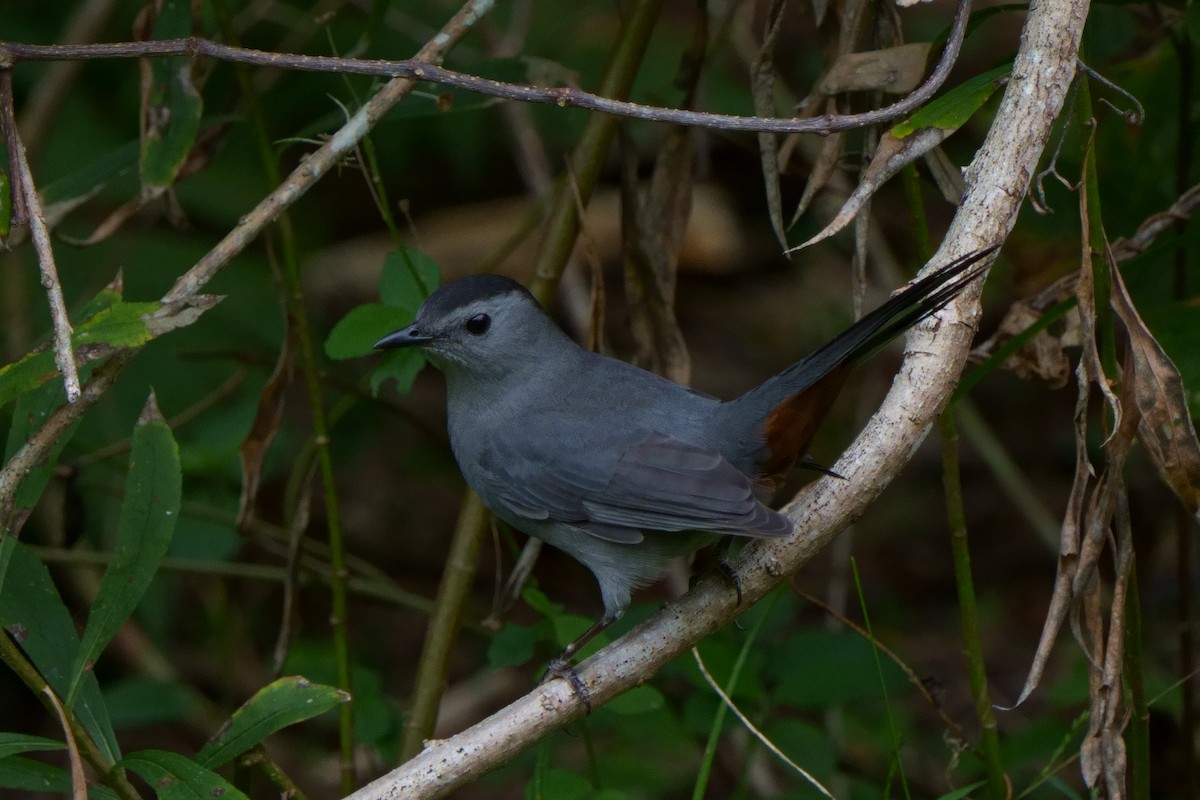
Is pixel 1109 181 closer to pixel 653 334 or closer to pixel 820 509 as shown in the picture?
pixel 653 334

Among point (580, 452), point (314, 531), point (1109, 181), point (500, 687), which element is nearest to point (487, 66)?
point (580, 452)

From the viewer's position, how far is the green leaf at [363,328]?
9.45 ft

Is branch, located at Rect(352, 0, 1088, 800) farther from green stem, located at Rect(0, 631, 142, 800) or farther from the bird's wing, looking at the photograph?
green stem, located at Rect(0, 631, 142, 800)

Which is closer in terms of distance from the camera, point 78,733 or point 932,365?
point 78,733

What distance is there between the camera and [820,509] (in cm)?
235

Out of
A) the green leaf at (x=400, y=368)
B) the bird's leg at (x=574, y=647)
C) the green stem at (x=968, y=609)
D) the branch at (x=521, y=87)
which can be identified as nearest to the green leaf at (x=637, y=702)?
the bird's leg at (x=574, y=647)

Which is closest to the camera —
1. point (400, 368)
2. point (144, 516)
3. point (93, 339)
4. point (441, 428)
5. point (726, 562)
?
point (93, 339)

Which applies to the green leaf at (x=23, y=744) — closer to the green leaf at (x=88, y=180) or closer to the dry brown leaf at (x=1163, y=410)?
the green leaf at (x=88, y=180)

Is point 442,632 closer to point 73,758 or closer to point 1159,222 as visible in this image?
point 73,758

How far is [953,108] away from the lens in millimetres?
2439

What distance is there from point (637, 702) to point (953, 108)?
1.44m

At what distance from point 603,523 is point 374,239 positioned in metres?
4.40

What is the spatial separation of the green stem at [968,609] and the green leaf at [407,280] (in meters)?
1.28

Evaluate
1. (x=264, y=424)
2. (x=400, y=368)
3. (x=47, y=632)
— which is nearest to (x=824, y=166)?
(x=400, y=368)
